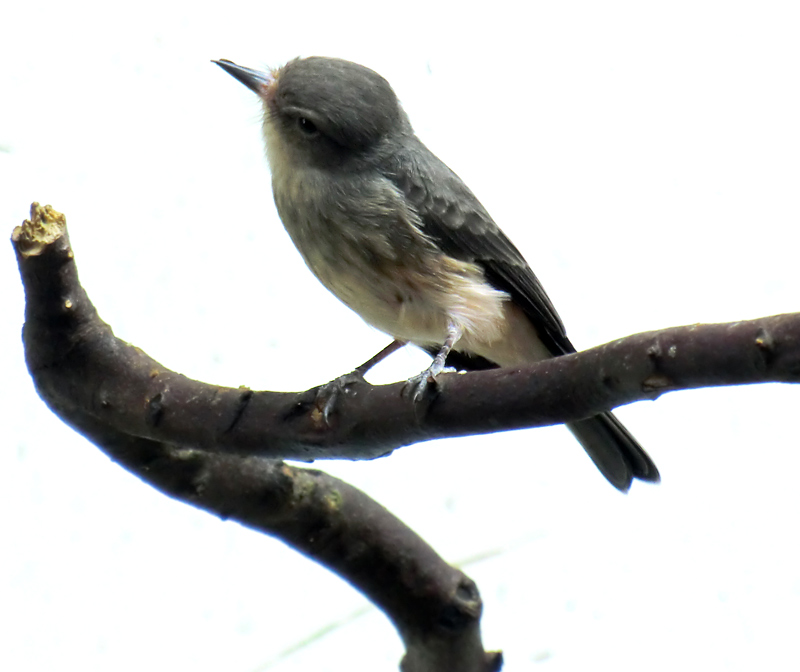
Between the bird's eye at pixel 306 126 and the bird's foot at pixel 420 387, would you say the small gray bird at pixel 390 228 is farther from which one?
the bird's foot at pixel 420 387

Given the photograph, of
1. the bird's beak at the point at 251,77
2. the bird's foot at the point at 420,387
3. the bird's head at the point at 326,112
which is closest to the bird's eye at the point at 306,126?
the bird's head at the point at 326,112

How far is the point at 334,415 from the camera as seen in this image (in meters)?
1.43

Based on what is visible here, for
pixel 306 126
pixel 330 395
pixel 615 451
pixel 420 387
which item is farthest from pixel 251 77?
pixel 615 451

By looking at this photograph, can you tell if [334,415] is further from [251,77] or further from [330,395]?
[251,77]

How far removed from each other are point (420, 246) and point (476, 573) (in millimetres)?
1372

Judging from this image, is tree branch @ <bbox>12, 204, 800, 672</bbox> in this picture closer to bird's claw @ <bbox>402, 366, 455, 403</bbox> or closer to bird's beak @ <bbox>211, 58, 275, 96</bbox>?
bird's claw @ <bbox>402, 366, 455, 403</bbox>

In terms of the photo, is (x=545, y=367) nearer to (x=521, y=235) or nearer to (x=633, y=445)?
(x=633, y=445)

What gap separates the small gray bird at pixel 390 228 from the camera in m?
1.75

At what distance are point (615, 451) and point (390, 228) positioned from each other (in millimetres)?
698

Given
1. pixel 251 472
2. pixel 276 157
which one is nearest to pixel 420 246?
pixel 276 157

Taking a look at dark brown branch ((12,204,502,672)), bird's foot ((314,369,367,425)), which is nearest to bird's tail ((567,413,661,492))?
dark brown branch ((12,204,502,672))

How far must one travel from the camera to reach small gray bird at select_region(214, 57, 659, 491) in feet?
5.73

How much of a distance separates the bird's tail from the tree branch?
0.40 meters

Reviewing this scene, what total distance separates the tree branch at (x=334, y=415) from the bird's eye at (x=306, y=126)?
57 cm
